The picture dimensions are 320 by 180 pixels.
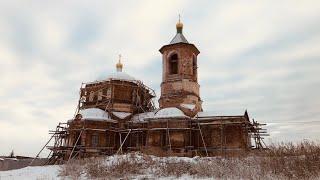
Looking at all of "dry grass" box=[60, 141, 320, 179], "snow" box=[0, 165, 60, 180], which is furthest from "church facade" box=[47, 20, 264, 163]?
"dry grass" box=[60, 141, 320, 179]

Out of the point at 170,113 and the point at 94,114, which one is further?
the point at 94,114

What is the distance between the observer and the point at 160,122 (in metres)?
24.2

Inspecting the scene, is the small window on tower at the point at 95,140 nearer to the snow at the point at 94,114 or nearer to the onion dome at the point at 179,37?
the snow at the point at 94,114

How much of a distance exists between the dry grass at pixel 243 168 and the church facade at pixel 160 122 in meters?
8.26

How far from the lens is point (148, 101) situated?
32.1m

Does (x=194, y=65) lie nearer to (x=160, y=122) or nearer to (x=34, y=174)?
(x=160, y=122)

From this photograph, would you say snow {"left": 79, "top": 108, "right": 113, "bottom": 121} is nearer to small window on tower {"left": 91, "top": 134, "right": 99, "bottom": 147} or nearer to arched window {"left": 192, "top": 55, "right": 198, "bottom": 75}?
small window on tower {"left": 91, "top": 134, "right": 99, "bottom": 147}

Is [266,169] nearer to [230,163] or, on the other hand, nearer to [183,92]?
[230,163]

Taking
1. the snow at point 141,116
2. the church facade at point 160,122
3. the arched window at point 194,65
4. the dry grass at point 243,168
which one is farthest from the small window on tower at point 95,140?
the dry grass at point 243,168

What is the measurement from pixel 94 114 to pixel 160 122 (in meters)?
5.80

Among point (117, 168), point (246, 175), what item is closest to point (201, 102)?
point (117, 168)

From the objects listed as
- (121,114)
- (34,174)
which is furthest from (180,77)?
(34,174)

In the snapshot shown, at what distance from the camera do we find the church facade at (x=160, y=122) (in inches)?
931

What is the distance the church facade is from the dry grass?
826cm
